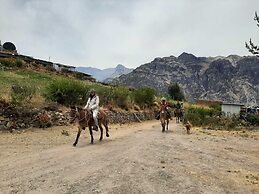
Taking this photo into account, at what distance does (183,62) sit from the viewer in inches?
7431

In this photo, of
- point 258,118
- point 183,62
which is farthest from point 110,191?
point 183,62

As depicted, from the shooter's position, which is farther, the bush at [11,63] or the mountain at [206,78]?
the mountain at [206,78]

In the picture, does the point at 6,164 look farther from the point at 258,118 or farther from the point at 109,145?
the point at 258,118

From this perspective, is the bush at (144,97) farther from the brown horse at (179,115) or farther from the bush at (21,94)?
the bush at (21,94)

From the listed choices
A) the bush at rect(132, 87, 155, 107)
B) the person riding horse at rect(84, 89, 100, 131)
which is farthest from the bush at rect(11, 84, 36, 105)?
the bush at rect(132, 87, 155, 107)

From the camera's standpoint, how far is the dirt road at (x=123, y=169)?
30.9 ft

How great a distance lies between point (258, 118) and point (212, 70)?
133 metres

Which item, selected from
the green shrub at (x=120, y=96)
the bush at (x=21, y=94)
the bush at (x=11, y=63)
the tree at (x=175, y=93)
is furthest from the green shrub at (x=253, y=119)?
the tree at (x=175, y=93)

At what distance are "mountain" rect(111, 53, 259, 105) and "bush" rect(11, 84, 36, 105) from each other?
11532cm

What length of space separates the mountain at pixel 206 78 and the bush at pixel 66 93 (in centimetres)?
11101

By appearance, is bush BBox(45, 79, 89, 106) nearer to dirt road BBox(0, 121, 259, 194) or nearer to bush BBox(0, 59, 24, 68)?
dirt road BBox(0, 121, 259, 194)

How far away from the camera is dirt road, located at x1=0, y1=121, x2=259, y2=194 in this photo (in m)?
9.43

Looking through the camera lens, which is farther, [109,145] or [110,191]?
[109,145]

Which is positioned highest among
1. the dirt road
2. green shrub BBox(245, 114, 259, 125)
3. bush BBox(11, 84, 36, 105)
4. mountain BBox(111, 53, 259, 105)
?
mountain BBox(111, 53, 259, 105)
